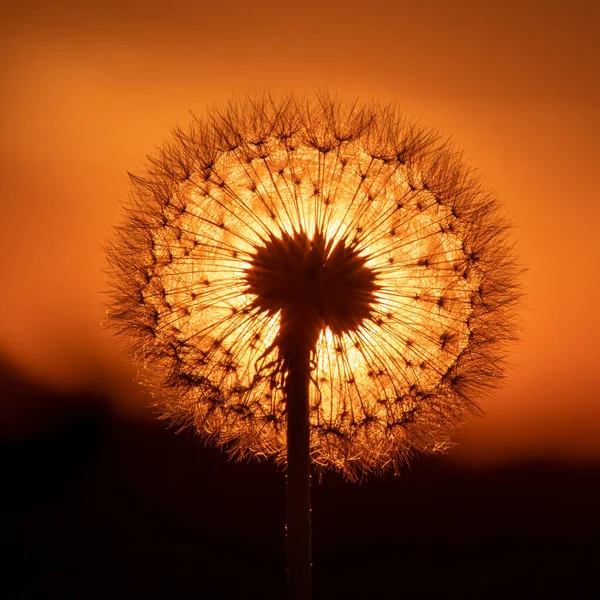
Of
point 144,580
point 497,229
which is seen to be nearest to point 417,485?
point 144,580

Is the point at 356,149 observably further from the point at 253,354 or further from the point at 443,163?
the point at 253,354

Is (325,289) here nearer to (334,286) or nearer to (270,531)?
(334,286)

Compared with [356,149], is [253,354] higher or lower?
lower

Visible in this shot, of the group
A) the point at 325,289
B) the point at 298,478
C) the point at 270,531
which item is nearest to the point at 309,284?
the point at 325,289

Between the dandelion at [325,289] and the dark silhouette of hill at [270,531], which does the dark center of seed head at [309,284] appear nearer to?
the dandelion at [325,289]

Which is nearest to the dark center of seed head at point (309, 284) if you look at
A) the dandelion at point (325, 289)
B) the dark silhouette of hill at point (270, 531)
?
the dandelion at point (325, 289)

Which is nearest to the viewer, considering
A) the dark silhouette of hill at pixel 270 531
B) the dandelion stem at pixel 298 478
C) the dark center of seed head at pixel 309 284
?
the dandelion stem at pixel 298 478

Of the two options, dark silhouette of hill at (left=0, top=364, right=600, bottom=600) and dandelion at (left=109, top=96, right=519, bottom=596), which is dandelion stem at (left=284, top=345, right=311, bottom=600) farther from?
dark silhouette of hill at (left=0, top=364, right=600, bottom=600)
